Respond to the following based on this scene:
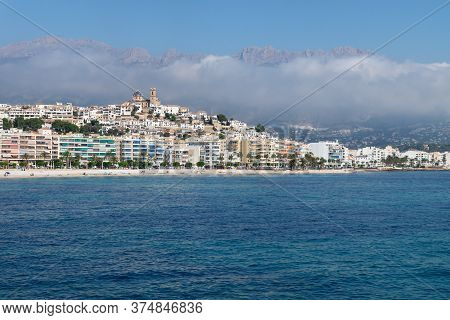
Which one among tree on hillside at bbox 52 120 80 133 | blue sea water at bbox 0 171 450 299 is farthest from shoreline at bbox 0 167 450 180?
blue sea water at bbox 0 171 450 299

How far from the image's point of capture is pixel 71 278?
25.7 ft

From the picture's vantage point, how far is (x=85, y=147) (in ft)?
166

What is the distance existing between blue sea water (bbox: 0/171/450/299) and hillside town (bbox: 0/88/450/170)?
96.9 ft

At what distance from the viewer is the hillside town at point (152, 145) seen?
4900cm

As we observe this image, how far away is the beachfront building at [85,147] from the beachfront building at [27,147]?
2.18ft

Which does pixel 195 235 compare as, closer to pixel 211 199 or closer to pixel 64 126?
pixel 211 199

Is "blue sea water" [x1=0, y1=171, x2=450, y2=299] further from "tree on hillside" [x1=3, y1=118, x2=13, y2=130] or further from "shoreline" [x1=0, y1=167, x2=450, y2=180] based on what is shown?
"tree on hillside" [x1=3, y1=118, x2=13, y2=130]

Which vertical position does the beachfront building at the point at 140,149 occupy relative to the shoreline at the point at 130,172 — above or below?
above

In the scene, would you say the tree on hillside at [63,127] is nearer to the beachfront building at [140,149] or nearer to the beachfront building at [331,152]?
the beachfront building at [140,149]

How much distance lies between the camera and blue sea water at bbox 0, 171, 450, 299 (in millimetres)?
7391

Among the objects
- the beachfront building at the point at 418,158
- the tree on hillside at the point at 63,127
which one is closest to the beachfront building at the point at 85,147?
the tree on hillside at the point at 63,127

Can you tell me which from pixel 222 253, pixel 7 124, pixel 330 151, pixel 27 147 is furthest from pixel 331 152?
pixel 222 253

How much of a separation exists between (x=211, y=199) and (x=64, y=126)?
41.4 m

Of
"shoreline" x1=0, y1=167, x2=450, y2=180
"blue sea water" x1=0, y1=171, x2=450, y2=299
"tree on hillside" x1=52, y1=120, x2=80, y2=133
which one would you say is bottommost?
"blue sea water" x1=0, y1=171, x2=450, y2=299
